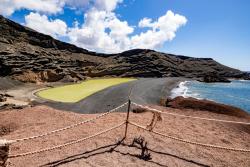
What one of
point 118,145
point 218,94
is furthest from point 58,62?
point 118,145

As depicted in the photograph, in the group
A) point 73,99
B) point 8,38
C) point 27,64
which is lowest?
point 73,99

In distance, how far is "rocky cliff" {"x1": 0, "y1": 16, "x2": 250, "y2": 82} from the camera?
52.0 metres

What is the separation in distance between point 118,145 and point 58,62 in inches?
2203

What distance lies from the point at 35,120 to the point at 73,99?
20174 mm

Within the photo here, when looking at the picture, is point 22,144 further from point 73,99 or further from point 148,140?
point 73,99

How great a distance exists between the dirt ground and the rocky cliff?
128ft

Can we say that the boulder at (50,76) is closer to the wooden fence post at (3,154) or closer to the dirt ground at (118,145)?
the dirt ground at (118,145)

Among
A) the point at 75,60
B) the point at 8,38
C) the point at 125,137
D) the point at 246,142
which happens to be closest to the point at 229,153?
the point at 246,142

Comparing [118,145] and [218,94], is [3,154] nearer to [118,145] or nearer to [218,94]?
[118,145]

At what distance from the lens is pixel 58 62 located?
62469mm

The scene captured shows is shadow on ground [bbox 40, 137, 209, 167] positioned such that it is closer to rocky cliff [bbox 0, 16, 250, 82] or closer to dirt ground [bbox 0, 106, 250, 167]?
dirt ground [bbox 0, 106, 250, 167]

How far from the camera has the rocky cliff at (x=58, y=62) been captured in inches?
2046

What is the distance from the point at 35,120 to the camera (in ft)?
40.7

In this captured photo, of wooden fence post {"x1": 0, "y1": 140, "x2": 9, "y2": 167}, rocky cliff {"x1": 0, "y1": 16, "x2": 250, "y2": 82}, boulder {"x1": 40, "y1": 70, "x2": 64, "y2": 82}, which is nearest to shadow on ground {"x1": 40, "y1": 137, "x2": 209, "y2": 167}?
wooden fence post {"x1": 0, "y1": 140, "x2": 9, "y2": 167}
